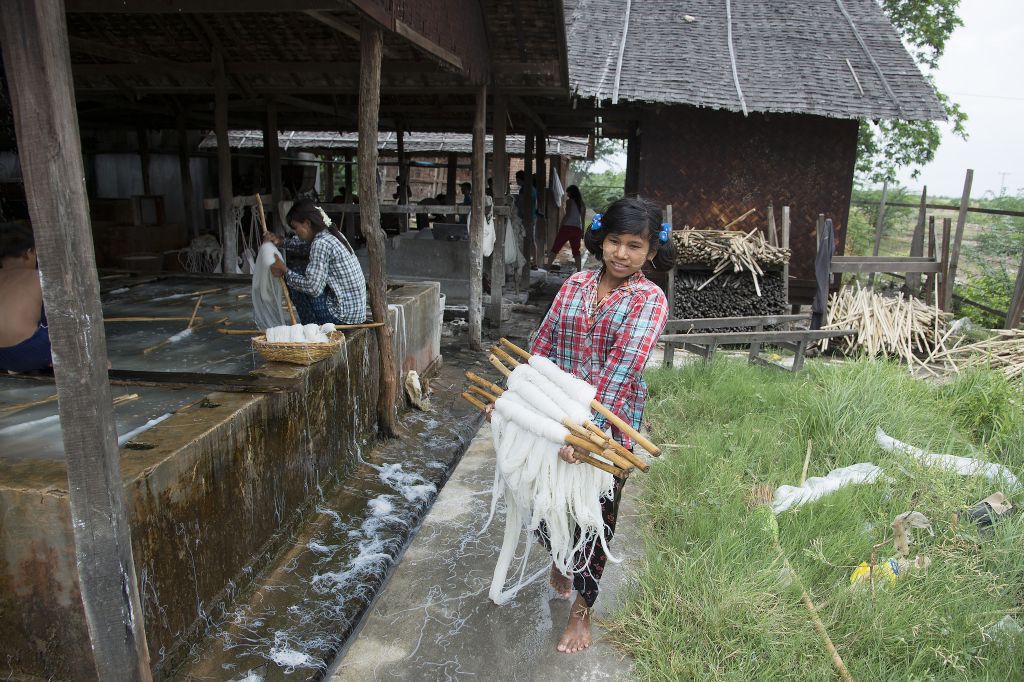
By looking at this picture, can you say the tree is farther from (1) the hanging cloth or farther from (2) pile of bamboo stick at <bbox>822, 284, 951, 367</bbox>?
(1) the hanging cloth

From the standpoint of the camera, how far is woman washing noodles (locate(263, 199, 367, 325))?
194 inches

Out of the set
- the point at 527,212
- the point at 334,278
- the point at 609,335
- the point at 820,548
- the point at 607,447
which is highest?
the point at 527,212

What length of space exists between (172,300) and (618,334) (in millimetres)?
5527

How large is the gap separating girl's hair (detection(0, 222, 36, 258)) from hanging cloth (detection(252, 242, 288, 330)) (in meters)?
1.55

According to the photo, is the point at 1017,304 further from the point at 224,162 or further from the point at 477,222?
the point at 224,162

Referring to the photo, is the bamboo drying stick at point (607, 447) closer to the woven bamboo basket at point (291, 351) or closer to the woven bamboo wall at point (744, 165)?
the woven bamboo basket at point (291, 351)

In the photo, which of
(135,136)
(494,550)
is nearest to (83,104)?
(135,136)

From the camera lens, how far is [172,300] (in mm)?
6555

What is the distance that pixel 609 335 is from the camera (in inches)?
104

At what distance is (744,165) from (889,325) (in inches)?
117

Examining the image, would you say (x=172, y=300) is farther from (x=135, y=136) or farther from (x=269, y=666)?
(x=135, y=136)

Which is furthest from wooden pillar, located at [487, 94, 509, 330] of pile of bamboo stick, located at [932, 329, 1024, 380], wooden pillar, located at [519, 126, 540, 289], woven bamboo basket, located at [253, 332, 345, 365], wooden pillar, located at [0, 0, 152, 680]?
wooden pillar, located at [0, 0, 152, 680]

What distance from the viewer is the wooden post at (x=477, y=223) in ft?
23.8

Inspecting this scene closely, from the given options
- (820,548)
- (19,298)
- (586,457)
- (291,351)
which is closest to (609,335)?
(586,457)
